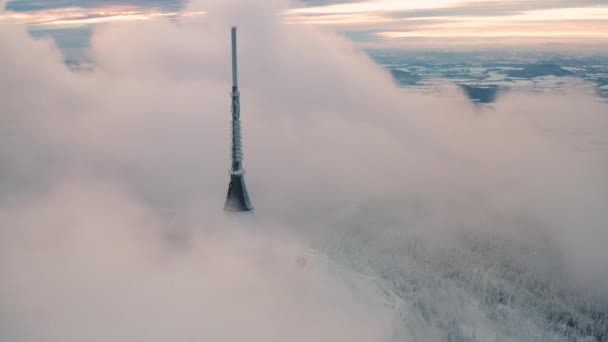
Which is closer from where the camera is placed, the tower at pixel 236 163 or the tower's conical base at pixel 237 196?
the tower at pixel 236 163

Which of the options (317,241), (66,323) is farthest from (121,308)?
(317,241)

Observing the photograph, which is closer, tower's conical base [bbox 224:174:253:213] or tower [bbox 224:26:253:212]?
tower [bbox 224:26:253:212]

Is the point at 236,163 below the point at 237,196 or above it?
above

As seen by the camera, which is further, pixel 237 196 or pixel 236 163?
pixel 237 196

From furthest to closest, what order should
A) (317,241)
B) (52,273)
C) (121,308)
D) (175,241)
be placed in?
(317,241) → (175,241) → (52,273) → (121,308)

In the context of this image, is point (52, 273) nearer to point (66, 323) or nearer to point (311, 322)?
point (66, 323)
